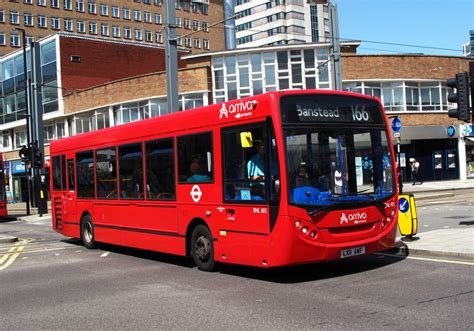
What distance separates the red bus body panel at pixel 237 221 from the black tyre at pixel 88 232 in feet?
5.77

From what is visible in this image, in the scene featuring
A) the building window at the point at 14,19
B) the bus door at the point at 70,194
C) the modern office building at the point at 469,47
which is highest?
the building window at the point at 14,19

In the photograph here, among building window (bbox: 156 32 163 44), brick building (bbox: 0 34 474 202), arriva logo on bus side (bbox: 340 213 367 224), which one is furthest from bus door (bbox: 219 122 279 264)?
building window (bbox: 156 32 163 44)

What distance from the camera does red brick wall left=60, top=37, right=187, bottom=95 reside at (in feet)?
164

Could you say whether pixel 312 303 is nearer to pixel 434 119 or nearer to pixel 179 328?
pixel 179 328

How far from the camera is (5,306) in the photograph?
7410 mm

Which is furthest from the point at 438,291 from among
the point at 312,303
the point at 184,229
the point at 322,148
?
the point at 184,229

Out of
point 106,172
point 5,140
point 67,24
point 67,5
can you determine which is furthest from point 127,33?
point 106,172

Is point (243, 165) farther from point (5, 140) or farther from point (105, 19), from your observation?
point (105, 19)

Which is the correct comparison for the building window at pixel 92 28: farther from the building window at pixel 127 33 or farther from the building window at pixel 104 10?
the building window at pixel 127 33

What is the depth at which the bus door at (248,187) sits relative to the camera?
313 inches

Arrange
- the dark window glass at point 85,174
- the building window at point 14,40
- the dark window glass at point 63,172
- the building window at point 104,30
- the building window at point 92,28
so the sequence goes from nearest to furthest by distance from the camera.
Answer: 1. the dark window glass at point 85,174
2. the dark window glass at point 63,172
3. the building window at point 14,40
4. the building window at point 92,28
5. the building window at point 104,30

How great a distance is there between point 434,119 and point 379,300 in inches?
1419

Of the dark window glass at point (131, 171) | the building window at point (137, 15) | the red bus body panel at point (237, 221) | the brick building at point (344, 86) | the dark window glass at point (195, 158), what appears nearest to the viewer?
the red bus body panel at point (237, 221)

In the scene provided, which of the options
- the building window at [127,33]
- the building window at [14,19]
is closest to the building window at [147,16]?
the building window at [127,33]
